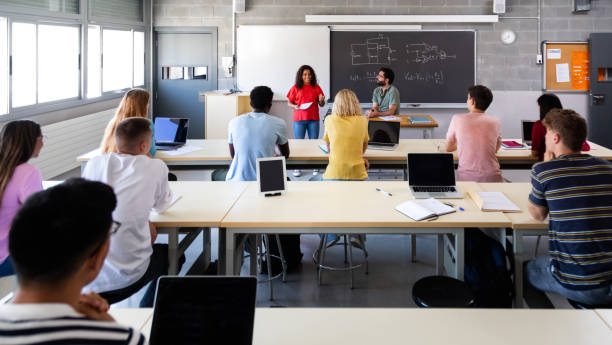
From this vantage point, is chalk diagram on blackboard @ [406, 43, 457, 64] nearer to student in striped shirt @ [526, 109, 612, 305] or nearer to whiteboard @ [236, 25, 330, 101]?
whiteboard @ [236, 25, 330, 101]

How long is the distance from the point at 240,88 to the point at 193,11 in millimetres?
1329

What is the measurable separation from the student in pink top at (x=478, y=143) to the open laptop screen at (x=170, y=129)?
233 cm

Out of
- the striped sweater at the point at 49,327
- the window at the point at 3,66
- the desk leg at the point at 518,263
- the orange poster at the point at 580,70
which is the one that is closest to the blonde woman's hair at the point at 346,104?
the desk leg at the point at 518,263

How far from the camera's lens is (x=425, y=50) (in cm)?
731

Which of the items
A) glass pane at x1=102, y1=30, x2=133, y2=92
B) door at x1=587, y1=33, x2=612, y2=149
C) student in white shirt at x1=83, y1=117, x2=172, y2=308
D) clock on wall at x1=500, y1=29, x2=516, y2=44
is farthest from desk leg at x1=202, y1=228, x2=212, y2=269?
door at x1=587, y1=33, x2=612, y2=149

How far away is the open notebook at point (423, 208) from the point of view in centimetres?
257

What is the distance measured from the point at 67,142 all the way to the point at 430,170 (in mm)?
4088

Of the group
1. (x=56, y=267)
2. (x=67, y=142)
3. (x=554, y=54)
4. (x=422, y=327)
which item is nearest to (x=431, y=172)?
(x=422, y=327)

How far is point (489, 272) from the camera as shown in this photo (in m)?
2.63

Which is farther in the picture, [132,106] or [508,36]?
[508,36]

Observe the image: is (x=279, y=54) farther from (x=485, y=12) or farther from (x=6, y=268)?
(x=6, y=268)

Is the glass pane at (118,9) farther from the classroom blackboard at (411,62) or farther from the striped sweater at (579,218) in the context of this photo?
the striped sweater at (579,218)

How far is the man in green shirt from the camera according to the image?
20.0 ft

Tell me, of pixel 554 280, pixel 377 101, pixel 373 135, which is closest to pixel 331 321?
pixel 554 280
